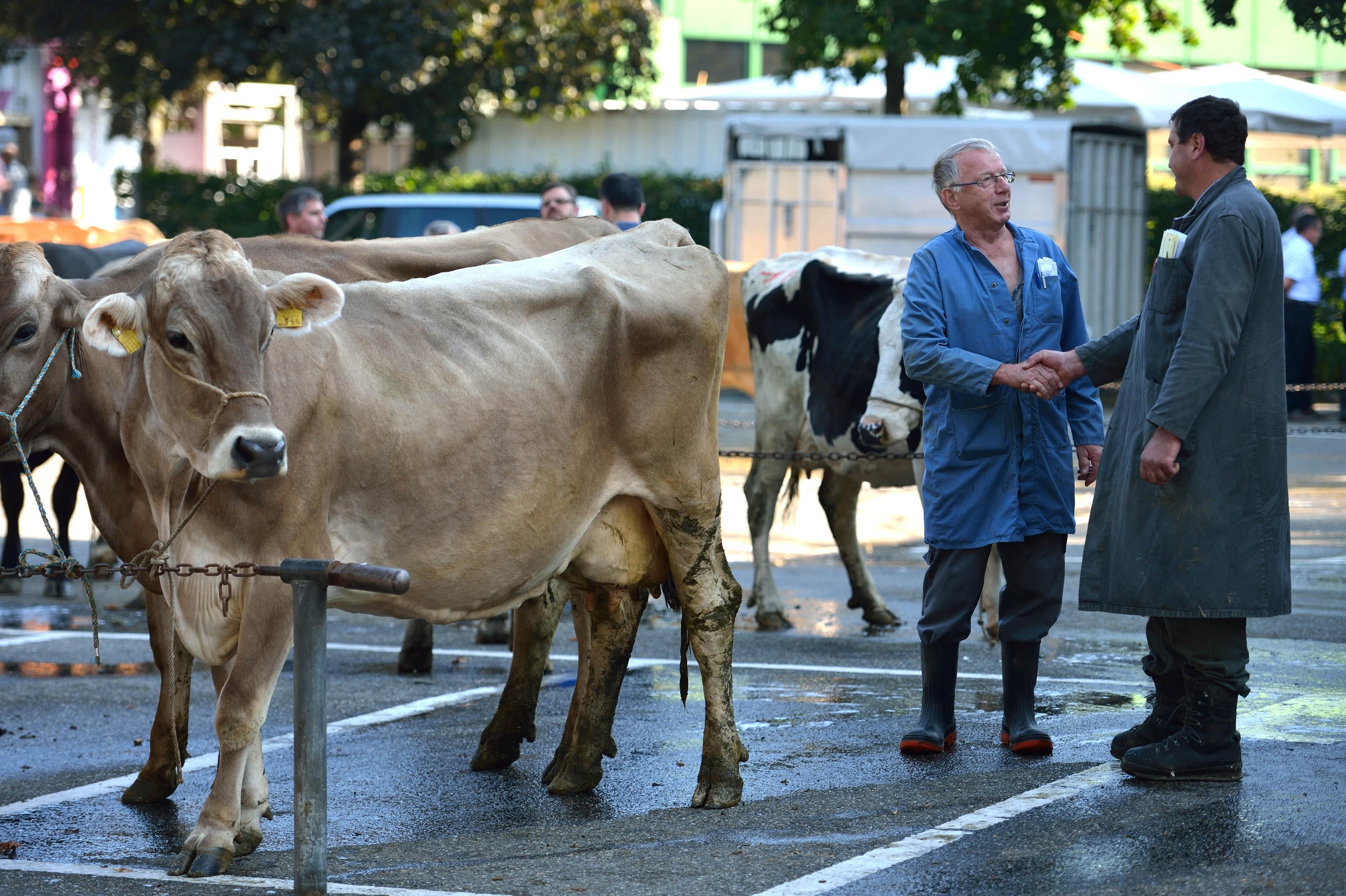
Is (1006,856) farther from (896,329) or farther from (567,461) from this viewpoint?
(896,329)

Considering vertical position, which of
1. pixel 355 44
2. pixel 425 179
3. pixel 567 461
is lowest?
pixel 567 461

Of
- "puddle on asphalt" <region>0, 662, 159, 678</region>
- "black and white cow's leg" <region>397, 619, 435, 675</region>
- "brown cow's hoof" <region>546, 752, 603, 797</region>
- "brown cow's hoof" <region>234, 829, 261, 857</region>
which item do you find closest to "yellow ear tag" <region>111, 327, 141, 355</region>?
"brown cow's hoof" <region>234, 829, 261, 857</region>

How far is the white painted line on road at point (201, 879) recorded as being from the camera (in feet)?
15.0

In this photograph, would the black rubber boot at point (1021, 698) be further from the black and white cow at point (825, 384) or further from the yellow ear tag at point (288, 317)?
the yellow ear tag at point (288, 317)

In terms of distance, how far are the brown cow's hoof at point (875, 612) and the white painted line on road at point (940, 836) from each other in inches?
130

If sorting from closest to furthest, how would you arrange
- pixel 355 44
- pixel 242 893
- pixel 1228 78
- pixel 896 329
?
pixel 242 893, pixel 896 329, pixel 1228 78, pixel 355 44

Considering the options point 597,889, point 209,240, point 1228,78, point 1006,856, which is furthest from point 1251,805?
point 1228,78

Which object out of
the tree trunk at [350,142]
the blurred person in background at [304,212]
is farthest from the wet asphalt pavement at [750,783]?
the tree trunk at [350,142]

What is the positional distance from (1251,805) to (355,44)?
944 inches

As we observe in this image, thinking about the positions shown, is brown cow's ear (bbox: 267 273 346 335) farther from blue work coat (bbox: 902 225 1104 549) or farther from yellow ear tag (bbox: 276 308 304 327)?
blue work coat (bbox: 902 225 1104 549)

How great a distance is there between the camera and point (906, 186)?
19.7 meters

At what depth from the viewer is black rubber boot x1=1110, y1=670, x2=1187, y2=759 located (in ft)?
19.4

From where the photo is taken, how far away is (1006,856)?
4.82 meters

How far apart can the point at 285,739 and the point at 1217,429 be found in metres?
3.78
